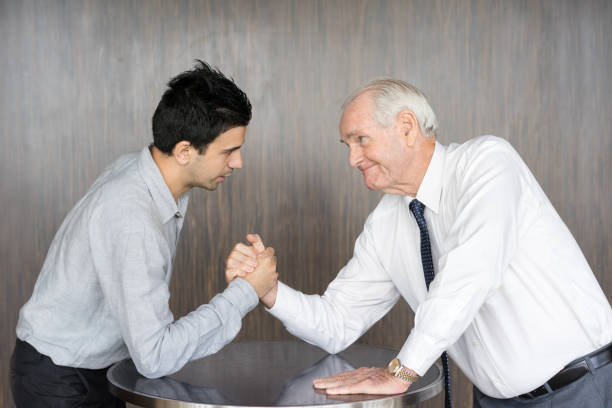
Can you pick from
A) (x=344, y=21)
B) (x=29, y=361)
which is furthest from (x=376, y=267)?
(x=344, y=21)

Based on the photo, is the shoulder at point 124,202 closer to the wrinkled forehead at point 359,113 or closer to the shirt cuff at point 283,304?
the shirt cuff at point 283,304

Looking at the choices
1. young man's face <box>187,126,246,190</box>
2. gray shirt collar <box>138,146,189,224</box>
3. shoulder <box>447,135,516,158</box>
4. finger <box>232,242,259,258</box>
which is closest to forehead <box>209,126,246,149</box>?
young man's face <box>187,126,246,190</box>

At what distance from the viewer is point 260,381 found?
197 centimetres

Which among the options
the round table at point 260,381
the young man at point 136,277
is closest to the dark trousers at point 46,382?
the young man at point 136,277

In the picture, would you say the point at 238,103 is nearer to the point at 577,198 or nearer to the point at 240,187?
the point at 240,187

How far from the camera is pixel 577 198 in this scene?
3.99 m

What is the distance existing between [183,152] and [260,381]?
0.69 metres

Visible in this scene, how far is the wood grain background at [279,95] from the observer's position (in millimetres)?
3805

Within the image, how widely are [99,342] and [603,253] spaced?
288 cm

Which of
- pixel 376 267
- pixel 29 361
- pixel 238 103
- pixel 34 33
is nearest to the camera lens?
pixel 29 361

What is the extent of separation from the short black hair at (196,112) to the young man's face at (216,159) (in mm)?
20

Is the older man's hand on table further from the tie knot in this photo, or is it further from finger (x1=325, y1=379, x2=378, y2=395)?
the tie knot

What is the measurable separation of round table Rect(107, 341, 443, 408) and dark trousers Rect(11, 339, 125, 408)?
0.41ft

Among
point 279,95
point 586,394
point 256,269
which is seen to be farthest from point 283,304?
point 279,95
